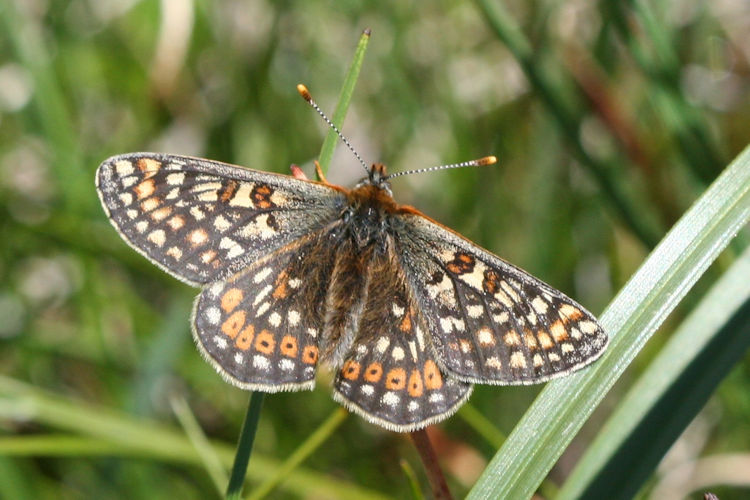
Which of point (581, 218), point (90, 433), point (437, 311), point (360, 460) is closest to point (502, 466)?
point (437, 311)

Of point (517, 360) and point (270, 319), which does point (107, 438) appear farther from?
point (517, 360)

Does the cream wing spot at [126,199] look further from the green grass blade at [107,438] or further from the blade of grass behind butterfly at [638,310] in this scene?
the blade of grass behind butterfly at [638,310]

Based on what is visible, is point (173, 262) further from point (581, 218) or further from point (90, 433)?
point (581, 218)

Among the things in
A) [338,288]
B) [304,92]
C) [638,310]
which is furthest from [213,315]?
[638,310]

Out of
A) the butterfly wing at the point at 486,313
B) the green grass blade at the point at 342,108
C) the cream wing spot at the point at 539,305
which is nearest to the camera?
the green grass blade at the point at 342,108

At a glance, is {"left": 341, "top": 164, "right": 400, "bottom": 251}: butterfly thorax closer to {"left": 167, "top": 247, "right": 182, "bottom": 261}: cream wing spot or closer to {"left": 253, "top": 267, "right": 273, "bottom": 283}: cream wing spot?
{"left": 253, "top": 267, "right": 273, "bottom": 283}: cream wing spot

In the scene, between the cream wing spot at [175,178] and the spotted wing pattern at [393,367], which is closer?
the spotted wing pattern at [393,367]

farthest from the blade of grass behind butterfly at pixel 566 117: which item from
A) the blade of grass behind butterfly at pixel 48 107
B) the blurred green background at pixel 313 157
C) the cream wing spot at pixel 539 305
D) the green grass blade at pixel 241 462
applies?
the blade of grass behind butterfly at pixel 48 107
